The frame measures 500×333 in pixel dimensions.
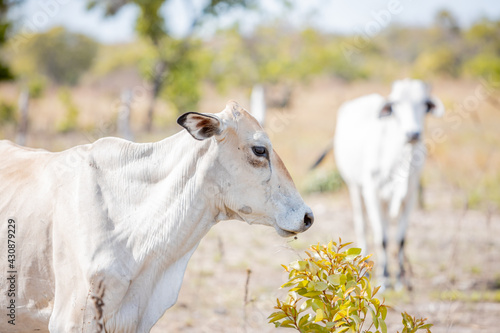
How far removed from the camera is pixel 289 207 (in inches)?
102

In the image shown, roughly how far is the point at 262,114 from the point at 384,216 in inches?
121

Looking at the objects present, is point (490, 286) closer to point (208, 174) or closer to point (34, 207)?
point (208, 174)

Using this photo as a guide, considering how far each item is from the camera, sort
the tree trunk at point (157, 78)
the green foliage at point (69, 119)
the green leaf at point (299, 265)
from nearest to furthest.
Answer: the green leaf at point (299, 265) < the tree trunk at point (157, 78) < the green foliage at point (69, 119)

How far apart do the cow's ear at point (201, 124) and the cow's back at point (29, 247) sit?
690 mm

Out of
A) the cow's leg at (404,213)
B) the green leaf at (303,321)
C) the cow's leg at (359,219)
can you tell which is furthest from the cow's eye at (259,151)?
the cow's leg at (359,219)

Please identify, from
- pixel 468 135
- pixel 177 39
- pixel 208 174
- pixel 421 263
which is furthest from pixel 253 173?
pixel 177 39

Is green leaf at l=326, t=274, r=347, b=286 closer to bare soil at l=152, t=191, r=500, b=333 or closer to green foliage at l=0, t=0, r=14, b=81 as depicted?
bare soil at l=152, t=191, r=500, b=333

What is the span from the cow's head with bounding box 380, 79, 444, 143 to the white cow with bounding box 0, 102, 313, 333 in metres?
3.62

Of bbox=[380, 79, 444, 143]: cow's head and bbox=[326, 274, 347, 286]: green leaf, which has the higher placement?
bbox=[380, 79, 444, 143]: cow's head

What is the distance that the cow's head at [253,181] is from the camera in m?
2.56

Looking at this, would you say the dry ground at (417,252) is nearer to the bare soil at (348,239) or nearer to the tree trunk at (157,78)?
the bare soil at (348,239)

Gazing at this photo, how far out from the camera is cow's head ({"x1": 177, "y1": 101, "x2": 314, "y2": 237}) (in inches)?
101

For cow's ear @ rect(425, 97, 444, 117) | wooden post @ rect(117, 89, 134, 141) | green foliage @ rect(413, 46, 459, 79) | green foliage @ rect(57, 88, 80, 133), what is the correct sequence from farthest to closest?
green foliage @ rect(413, 46, 459, 79), green foliage @ rect(57, 88, 80, 133), wooden post @ rect(117, 89, 134, 141), cow's ear @ rect(425, 97, 444, 117)

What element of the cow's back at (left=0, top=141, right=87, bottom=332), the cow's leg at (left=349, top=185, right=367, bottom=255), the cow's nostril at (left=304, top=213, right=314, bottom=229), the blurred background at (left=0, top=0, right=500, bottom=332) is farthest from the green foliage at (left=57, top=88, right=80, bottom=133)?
the cow's nostril at (left=304, top=213, right=314, bottom=229)
